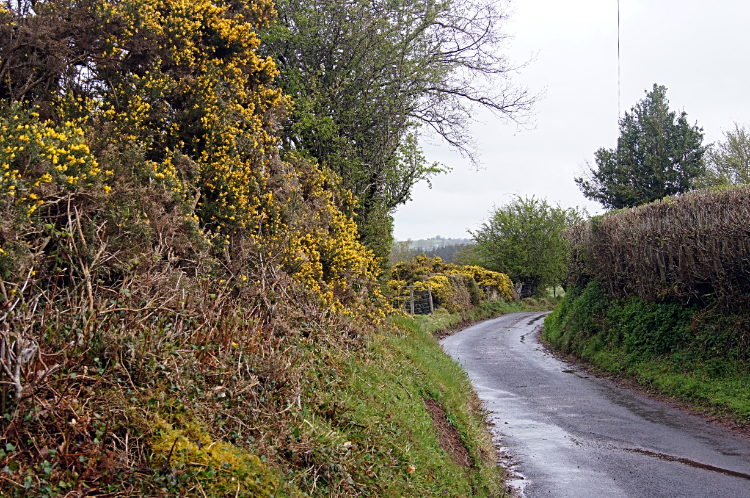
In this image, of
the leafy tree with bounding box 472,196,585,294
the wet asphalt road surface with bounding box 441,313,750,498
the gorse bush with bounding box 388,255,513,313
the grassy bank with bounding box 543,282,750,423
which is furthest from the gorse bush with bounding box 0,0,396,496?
the leafy tree with bounding box 472,196,585,294

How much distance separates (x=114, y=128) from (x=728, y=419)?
1136 cm

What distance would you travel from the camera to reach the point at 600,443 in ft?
30.0

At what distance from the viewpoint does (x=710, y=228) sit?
41.7 feet

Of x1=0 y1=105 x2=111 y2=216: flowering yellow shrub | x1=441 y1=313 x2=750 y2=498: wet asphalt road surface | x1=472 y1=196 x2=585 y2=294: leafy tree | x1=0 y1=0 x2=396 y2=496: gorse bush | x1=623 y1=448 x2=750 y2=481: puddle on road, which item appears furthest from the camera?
x1=472 y1=196 x2=585 y2=294: leafy tree

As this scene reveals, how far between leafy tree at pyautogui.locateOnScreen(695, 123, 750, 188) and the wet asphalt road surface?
24228 mm

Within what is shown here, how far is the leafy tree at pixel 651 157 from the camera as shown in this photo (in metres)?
34.8

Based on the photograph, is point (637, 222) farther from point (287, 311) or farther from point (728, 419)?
point (287, 311)

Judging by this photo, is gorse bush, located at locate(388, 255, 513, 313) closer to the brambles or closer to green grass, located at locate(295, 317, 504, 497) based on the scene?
the brambles

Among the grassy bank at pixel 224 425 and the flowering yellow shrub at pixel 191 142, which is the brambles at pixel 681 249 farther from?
the grassy bank at pixel 224 425

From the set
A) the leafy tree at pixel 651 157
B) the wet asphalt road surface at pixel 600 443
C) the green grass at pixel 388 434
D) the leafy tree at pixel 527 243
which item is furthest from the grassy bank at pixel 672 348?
the leafy tree at pixel 527 243

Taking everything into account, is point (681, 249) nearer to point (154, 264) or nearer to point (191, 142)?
point (191, 142)

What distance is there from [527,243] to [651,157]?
55.7 feet

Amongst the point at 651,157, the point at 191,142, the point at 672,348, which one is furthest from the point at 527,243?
the point at 191,142

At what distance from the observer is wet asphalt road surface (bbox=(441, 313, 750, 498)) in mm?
7207
